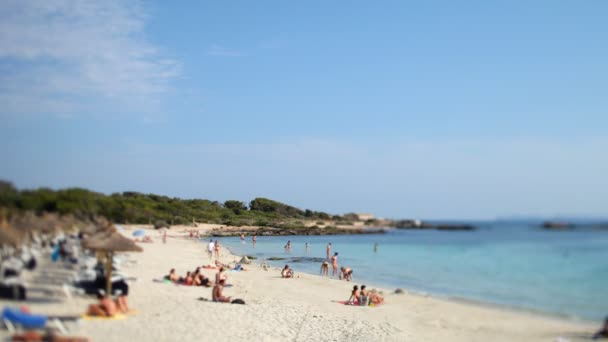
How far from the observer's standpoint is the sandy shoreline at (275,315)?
9039 millimetres

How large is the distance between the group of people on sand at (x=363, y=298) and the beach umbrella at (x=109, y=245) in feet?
32.7

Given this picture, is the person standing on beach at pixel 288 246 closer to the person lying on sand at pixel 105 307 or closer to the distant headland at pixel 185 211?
the distant headland at pixel 185 211

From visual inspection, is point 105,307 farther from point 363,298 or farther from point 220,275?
point 363,298

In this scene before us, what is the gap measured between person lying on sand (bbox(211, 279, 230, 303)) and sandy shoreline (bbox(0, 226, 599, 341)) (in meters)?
0.17

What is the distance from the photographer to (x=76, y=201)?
8.33 m

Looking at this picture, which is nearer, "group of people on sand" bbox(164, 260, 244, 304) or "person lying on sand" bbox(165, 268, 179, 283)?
"person lying on sand" bbox(165, 268, 179, 283)

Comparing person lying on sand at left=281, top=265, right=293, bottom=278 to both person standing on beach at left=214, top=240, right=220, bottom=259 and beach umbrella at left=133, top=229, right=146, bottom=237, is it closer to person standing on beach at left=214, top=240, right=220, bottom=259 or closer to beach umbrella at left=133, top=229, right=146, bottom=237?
person standing on beach at left=214, top=240, right=220, bottom=259

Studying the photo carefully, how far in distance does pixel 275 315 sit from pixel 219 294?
1456 mm

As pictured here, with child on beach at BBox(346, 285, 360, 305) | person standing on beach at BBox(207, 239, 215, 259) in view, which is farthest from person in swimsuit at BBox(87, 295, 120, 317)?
child on beach at BBox(346, 285, 360, 305)

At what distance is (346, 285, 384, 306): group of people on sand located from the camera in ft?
57.9

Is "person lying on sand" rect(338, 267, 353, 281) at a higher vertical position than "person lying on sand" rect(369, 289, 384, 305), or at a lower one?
higher

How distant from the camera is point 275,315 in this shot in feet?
44.7

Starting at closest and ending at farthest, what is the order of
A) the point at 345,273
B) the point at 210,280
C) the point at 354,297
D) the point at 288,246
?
the point at 210,280 < the point at 288,246 < the point at 354,297 < the point at 345,273

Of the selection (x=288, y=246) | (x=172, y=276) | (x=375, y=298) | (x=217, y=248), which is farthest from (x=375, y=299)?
(x=172, y=276)
